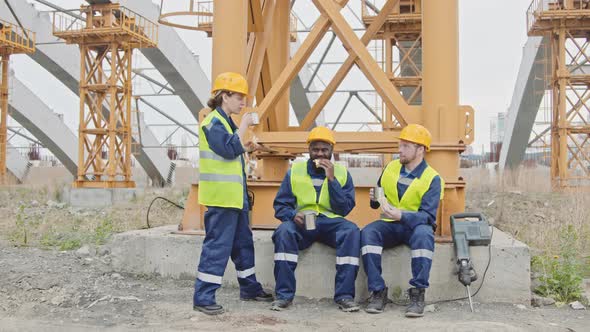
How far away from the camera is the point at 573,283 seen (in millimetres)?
Answer: 4875

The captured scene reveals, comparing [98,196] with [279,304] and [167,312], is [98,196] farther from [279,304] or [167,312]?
[279,304]

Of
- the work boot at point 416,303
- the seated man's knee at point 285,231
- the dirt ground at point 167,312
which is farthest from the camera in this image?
the seated man's knee at point 285,231

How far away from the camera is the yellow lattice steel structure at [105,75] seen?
23.9 metres

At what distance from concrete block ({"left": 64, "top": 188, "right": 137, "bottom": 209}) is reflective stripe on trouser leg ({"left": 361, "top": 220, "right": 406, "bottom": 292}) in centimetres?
1875

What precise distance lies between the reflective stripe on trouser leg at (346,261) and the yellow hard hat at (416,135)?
88 centimetres

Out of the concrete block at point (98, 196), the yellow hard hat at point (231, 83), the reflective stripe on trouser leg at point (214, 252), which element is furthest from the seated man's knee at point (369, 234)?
the concrete block at point (98, 196)

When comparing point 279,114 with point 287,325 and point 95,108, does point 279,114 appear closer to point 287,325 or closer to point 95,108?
point 287,325

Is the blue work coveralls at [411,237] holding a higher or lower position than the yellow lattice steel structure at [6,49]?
lower

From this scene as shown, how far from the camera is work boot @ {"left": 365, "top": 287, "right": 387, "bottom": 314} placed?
176 inches

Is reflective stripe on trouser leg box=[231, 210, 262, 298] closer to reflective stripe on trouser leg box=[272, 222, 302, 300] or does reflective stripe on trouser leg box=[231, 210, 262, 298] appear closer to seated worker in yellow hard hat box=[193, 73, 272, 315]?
seated worker in yellow hard hat box=[193, 73, 272, 315]

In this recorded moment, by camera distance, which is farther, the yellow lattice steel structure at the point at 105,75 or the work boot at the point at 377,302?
the yellow lattice steel structure at the point at 105,75

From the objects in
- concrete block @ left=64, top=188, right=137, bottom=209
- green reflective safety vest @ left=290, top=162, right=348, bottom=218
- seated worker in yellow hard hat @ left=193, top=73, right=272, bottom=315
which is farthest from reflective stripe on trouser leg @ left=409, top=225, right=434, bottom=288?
concrete block @ left=64, top=188, right=137, bottom=209

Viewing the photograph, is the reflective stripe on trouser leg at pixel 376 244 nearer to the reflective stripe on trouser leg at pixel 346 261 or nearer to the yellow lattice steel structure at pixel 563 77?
the reflective stripe on trouser leg at pixel 346 261

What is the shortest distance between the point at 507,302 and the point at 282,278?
71.7 inches
